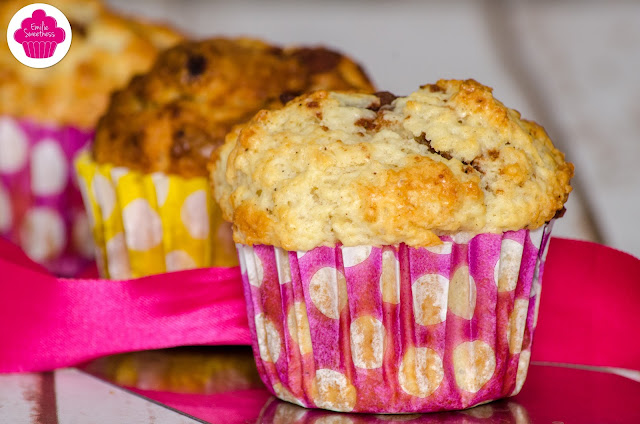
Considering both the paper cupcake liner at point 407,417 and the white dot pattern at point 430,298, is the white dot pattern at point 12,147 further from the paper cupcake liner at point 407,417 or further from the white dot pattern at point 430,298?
the white dot pattern at point 430,298

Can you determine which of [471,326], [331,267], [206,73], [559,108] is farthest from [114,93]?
[559,108]

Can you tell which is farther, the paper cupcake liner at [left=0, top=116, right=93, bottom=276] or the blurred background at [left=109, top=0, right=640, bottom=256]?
the blurred background at [left=109, top=0, right=640, bottom=256]

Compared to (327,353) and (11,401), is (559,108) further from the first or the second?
(11,401)

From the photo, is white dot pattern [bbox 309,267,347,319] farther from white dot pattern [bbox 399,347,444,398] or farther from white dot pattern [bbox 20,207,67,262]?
white dot pattern [bbox 20,207,67,262]

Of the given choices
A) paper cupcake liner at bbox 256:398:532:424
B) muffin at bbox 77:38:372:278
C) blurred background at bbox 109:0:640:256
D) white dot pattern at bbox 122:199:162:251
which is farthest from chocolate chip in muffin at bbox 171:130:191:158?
blurred background at bbox 109:0:640:256

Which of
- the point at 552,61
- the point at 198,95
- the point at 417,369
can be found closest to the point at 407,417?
the point at 417,369

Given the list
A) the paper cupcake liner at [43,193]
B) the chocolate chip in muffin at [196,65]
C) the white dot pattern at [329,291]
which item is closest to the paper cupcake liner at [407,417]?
the white dot pattern at [329,291]

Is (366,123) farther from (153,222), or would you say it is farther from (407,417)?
(153,222)
